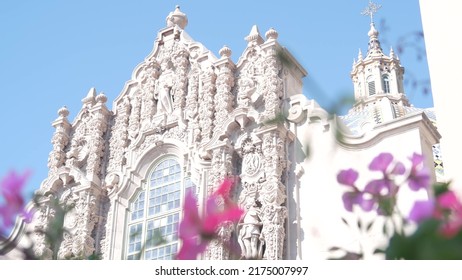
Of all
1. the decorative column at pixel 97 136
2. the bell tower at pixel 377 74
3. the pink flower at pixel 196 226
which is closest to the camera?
the pink flower at pixel 196 226

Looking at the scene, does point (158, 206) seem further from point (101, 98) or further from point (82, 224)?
point (101, 98)

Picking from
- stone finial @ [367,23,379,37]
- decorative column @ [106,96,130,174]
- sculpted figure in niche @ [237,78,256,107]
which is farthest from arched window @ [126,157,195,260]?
stone finial @ [367,23,379,37]

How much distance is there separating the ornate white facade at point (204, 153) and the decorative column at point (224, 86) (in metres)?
0.03

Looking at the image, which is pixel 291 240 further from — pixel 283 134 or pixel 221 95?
pixel 221 95

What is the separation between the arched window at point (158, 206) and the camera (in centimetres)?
1588

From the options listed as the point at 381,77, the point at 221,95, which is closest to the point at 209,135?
the point at 221,95

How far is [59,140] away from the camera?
1902 cm

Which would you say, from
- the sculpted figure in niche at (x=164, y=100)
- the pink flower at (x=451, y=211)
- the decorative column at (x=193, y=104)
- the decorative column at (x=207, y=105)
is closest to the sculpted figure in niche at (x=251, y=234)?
the decorative column at (x=207, y=105)

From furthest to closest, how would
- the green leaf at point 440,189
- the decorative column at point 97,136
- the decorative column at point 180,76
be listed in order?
the decorative column at point 97,136
the decorative column at point 180,76
the green leaf at point 440,189

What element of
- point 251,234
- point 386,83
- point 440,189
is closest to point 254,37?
point 251,234

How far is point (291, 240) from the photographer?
45.2ft

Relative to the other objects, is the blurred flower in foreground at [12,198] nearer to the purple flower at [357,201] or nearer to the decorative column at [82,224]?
the purple flower at [357,201]

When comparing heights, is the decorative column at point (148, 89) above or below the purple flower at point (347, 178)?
above
